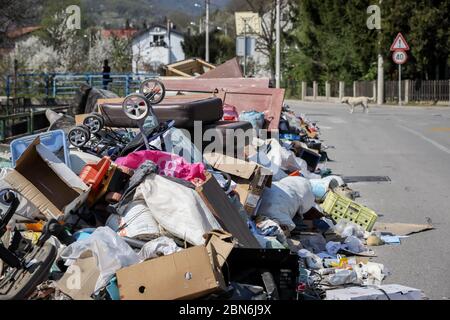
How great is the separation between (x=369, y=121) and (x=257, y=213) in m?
21.8

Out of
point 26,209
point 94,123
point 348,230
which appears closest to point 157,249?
point 26,209

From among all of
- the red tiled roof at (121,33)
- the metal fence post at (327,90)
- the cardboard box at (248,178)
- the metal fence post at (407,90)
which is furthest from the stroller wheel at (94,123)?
the metal fence post at (327,90)

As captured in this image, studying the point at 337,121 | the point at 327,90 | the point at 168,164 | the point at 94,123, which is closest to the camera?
the point at 168,164

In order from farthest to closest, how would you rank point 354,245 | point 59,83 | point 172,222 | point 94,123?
point 59,83 → point 94,123 → point 354,245 → point 172,222

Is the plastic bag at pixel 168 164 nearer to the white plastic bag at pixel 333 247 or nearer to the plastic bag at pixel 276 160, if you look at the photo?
the white plastic bag at pixel 333 247

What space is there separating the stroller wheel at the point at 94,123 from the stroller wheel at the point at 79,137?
49 centimetres

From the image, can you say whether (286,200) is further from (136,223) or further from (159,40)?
(159,40)

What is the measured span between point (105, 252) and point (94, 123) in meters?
4.18

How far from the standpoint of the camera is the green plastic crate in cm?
955

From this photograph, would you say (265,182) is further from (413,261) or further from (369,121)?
(369,121)

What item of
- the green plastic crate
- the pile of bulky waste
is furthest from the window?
the pile of bulky waste

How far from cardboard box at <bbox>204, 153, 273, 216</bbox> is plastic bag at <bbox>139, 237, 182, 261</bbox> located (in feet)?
6.83

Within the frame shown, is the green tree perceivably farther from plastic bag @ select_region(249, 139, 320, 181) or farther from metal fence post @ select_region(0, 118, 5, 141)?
plastic bag @ select_region(249, 139, 320, 181)

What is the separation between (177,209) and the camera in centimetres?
665
